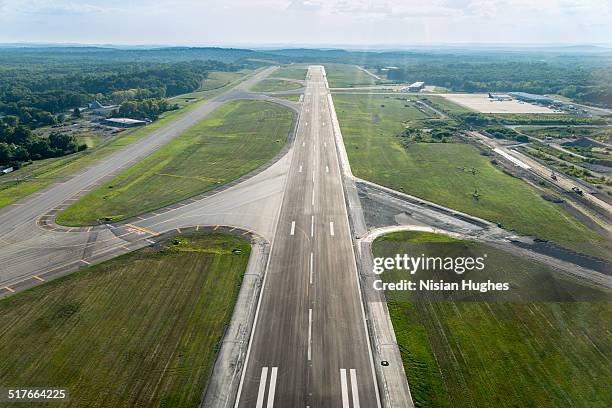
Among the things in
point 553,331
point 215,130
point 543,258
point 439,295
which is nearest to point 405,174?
point 543,258

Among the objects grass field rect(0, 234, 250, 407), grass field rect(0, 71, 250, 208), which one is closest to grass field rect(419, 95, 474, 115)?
grass field rect(0, 71, 250, 208)

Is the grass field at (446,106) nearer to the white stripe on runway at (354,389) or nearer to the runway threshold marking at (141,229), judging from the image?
the runway threshold marking at (141,229)

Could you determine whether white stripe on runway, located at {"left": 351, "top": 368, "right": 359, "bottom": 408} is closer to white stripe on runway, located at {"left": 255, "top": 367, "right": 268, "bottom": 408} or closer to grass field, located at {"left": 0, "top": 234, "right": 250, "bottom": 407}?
white stripe on runway, located at {"left": 255, "top": 367, "right": 268, "bottom": 408}

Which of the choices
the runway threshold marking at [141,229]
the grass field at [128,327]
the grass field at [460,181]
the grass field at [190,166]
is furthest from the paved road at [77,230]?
the grass field at [460,181]

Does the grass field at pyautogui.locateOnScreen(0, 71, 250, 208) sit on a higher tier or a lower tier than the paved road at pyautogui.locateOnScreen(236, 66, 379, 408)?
higher

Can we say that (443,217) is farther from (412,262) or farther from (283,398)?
(283,398)
